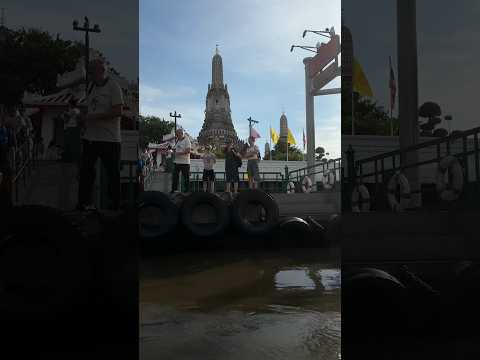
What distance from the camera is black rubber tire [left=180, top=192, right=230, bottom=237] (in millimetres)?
4277

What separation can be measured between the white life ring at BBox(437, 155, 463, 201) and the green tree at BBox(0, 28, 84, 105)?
3.96 ft

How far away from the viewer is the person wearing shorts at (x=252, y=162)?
15.0ft

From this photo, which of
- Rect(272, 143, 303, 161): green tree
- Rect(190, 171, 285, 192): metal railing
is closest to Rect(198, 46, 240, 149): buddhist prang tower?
Rect(190, 171, 285, 192): metal railing

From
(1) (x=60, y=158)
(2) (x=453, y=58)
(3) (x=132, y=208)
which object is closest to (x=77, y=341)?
(3) (x=132, y=208)

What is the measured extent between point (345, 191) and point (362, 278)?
0.98 feet

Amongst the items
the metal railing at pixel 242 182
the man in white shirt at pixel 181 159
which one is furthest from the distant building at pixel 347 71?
the metal railing at pixel 242 182

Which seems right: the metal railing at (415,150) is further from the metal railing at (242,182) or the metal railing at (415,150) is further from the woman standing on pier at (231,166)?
the metal railing at (242,182)

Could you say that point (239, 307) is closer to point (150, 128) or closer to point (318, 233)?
point (150, 128)

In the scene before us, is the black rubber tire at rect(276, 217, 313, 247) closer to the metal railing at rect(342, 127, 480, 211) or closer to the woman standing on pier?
the woman standing on pier

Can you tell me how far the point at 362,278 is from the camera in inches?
55.0

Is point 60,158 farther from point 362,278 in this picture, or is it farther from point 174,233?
point 174,233

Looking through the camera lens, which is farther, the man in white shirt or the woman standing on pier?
the woman standing on pier

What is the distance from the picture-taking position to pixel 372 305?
1.43 metres

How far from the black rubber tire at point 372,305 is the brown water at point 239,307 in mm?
759
